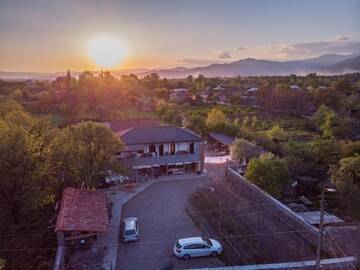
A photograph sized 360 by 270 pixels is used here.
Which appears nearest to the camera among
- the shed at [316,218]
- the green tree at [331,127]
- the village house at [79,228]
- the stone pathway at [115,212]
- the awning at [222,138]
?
the village house at [79,228]

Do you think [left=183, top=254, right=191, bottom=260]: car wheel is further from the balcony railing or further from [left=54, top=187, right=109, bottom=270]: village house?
the balcony railing

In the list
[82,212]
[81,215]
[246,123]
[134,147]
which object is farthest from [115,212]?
[246,123]

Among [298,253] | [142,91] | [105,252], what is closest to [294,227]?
[298,253]

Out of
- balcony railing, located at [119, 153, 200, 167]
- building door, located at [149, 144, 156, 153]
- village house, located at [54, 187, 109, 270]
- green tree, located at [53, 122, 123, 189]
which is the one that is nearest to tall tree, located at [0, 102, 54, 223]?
village house, located at [54, 187, 109, 270]

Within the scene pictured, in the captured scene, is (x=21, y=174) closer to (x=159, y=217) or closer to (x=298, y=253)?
(x=159, y=217)

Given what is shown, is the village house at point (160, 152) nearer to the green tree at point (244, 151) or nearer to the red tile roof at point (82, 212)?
the green tree at point (244, 151)

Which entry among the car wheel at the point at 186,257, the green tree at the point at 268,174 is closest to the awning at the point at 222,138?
the green tree at the point at 268,174
